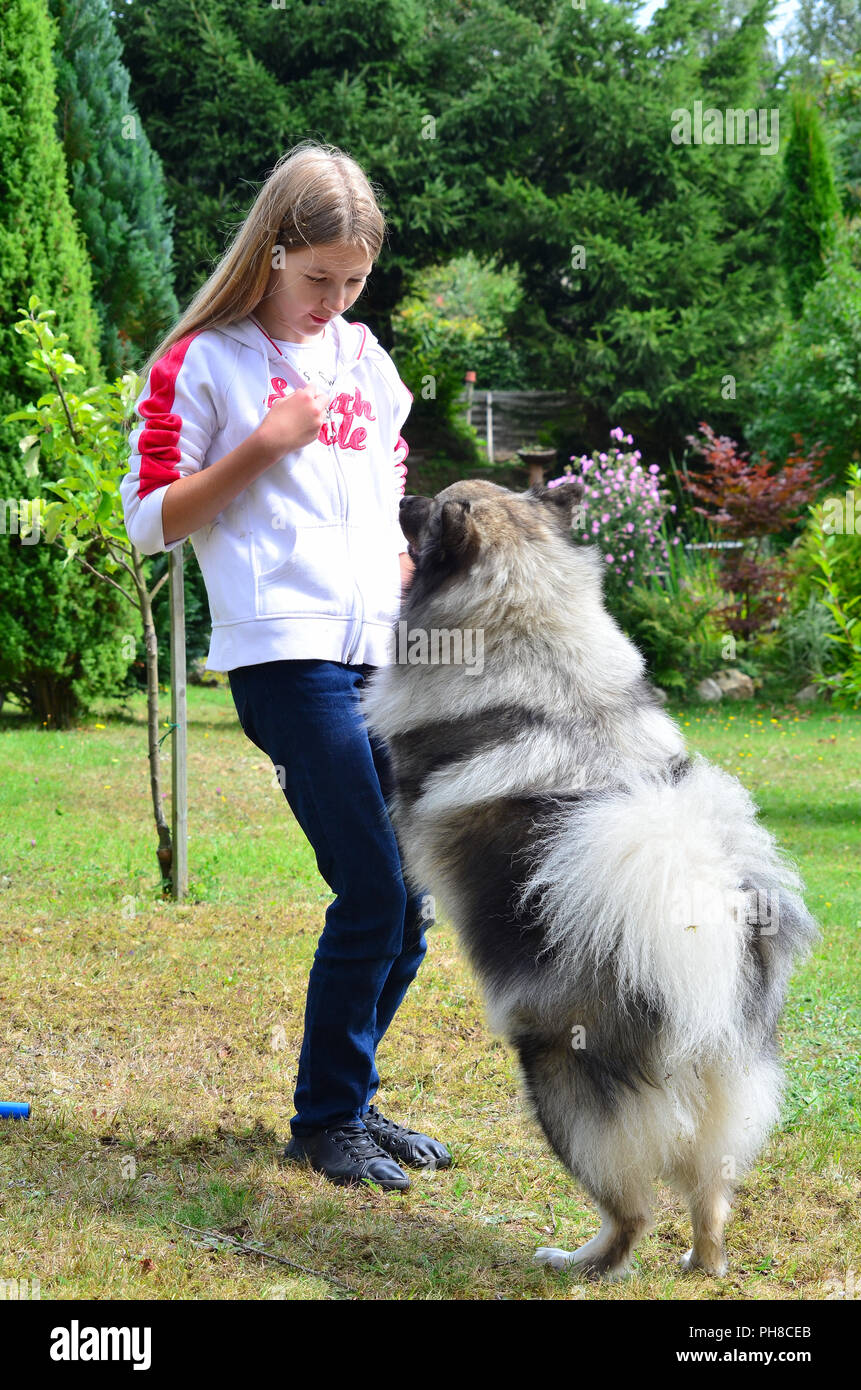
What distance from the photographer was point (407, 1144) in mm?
2977

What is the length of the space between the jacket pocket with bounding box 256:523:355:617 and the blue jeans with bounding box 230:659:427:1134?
122mm

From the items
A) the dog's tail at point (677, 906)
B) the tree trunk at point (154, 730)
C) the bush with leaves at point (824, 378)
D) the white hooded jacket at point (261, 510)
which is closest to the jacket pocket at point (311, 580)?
the white hooded jacket at point (261, 510)

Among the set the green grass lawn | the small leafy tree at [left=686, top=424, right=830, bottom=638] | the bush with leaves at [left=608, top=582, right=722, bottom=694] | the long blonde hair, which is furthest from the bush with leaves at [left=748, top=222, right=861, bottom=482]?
the long blonde hair

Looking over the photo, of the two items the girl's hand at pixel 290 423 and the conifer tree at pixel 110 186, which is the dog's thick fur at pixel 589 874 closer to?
the girl's hand at pixel 290 423

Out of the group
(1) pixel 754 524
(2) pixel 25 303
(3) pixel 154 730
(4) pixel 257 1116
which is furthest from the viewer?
(1) pixel 754 524

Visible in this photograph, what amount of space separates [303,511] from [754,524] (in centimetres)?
960

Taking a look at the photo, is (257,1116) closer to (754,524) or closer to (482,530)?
(482,530)

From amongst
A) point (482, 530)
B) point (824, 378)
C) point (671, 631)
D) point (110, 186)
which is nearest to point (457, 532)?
point (482, 530)

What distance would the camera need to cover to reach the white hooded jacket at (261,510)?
2.41m

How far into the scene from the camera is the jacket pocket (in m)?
2.46

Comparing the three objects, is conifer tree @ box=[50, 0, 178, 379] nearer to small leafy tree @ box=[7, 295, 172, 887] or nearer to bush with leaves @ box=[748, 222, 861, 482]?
small leafy tree @ box=[7, 295, 172, 887]

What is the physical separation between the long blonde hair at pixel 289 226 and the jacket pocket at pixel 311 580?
Result: 0.52 meters

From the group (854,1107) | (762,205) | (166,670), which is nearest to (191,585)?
(166,670)

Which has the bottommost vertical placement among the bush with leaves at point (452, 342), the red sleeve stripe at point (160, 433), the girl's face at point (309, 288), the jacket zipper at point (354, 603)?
the jacket zipper at point (354, 603)
